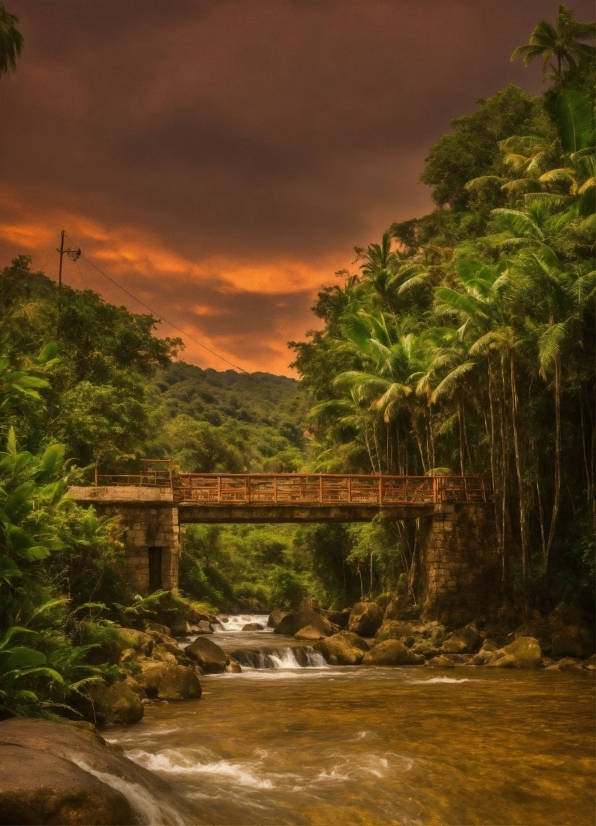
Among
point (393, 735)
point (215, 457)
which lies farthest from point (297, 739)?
point (215, 457)

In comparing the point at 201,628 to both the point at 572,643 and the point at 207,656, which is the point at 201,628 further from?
the point at 572,643

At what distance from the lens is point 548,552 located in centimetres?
2342

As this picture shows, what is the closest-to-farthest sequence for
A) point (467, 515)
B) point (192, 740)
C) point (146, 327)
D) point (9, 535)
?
point (9, 535) < point (192, 740) < point (467, 515) < point (146, 327)

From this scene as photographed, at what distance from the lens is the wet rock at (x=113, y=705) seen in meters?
12.4

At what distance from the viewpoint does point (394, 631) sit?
24.8 metres

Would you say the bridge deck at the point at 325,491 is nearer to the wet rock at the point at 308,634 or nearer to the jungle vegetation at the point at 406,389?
the jungle vegetation at the point at 406,389

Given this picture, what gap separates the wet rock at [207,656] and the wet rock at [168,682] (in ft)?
14.5

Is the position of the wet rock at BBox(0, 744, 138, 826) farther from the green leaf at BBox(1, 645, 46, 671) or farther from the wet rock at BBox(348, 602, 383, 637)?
the wet rock at BBox(348, 602, 383, 637)

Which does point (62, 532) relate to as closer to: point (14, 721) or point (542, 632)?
point (14, 721)

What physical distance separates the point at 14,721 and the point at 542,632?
17.5 metres

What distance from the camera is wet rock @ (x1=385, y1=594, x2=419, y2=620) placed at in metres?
27.3

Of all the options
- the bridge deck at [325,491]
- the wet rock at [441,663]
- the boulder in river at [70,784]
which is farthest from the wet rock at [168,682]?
the bridge deck at [325,491]

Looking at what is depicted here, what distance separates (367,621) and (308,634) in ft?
7.90

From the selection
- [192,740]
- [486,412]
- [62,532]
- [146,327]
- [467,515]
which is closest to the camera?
[192,740]
